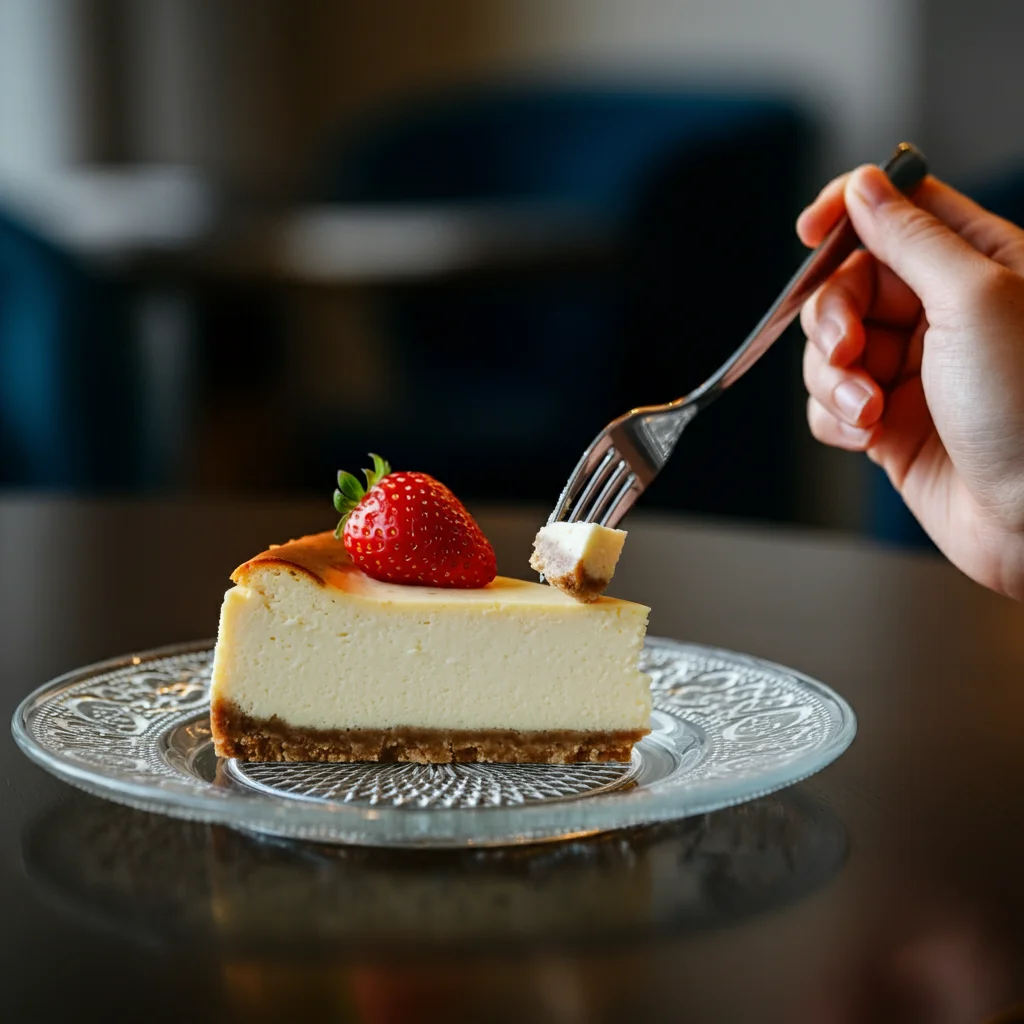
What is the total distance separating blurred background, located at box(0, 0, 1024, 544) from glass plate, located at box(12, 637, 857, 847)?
6.51ft

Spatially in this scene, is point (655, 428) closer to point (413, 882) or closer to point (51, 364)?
point (413, 882)

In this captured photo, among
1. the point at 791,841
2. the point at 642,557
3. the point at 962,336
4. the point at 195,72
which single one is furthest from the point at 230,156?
the point at 791,841

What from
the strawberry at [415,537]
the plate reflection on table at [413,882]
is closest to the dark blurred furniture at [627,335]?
the strawberry at [415,537]

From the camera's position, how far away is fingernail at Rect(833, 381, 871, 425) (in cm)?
134

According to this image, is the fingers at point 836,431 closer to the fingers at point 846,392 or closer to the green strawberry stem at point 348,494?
the fingers at point 846,392

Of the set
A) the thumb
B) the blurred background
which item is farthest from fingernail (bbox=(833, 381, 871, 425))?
the blurred background

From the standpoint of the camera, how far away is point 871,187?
1271mm

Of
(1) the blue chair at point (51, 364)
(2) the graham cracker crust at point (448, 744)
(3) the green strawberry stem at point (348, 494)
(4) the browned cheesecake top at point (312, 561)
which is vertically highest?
(3) the green strawberry stem at point (348, 494)

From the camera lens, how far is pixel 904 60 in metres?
3.94

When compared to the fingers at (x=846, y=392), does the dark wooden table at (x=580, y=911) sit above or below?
below

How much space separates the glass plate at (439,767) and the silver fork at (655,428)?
12 centimetres

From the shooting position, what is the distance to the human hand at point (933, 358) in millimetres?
1163

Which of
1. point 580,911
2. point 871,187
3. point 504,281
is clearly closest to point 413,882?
point 580,911

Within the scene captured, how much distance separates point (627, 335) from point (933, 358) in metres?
2.28
